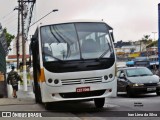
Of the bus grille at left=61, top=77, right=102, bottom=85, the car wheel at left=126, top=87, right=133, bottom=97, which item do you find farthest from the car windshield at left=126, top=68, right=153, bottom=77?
the bus grille at left=61, top=77, right=102, bottom=85

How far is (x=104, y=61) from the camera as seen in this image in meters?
15.0

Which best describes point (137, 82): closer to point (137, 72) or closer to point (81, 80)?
point (137, 72)

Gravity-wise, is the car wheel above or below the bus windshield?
below

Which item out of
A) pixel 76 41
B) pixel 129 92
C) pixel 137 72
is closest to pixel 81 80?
pixel 76 41

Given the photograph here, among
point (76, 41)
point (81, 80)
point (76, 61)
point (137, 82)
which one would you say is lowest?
point (137, 82)

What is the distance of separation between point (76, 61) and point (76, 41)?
2.46 feet

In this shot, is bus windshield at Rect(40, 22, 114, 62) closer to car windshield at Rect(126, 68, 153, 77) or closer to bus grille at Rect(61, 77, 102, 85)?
bus grille at Rect(61, 77, 102, 85)

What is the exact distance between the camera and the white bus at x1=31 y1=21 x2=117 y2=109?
14656 millimetres

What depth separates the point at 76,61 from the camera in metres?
14.8

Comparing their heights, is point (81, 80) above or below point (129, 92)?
above

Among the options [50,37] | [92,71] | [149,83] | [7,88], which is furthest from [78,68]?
[7,88]

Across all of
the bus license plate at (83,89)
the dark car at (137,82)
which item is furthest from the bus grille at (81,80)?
the dark car at (137,82)

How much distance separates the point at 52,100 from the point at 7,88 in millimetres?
9972

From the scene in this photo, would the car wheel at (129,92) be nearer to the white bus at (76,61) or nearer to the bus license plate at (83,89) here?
the white bus at (76,61)
